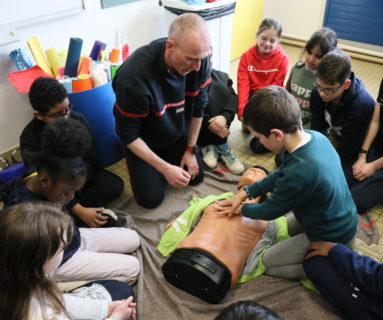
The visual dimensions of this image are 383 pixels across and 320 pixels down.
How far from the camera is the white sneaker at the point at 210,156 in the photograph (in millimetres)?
1907

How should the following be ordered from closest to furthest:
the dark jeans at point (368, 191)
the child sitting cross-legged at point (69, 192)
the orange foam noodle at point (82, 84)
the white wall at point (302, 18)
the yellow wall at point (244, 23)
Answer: the child sitting cross-legged at point (69, 192)
the dark jeans at point (368, 191)
the orange foam noodle at point (82, 84)
the yellow wall at point (244, 23)
the white wall at point (302, 18)

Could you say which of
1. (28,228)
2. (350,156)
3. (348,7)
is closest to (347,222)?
(350,156)

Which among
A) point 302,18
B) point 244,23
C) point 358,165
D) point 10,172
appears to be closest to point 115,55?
point 10,172

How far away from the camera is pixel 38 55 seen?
1766mm

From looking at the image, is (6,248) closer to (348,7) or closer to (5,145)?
(5,145)

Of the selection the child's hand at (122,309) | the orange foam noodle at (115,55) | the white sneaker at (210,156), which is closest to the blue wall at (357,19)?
the white sneaker at (210,156)

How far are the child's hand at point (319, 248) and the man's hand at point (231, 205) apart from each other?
12.0 inches

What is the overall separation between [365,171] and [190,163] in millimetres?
850

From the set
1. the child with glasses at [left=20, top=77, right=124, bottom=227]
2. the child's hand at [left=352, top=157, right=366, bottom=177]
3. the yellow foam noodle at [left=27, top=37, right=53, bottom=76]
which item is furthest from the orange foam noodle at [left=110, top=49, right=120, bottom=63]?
the child's hand at [left=352, top=157, right=366, bottom=177]

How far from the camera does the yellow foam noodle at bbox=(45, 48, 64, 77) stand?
181 centimetres

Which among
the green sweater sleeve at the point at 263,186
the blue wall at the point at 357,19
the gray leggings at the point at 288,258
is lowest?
the gray leggings at the point at 288,258

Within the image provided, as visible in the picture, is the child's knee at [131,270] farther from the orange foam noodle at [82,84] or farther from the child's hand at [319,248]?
the orange foam noodle at [82,84]

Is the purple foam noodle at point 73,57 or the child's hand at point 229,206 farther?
the purple foam noodle at point 73,57

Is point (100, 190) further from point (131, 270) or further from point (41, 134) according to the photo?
point (131, 270)
